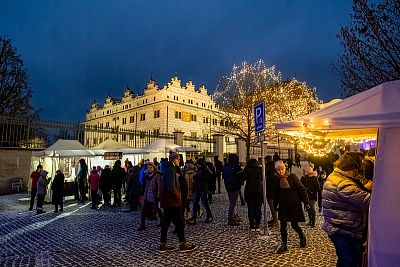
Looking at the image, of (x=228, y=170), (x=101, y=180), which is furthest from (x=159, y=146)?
(x=228, y=170)

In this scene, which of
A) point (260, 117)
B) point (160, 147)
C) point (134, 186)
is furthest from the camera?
point (160, 147)

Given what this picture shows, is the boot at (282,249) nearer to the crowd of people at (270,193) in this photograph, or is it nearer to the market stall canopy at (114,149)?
the crowd of people at (270,193)

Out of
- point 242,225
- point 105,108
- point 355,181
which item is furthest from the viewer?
point 105,108

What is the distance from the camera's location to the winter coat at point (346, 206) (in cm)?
408

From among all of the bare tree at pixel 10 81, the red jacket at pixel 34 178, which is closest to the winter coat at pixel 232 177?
the red jacket at pixel 34 178

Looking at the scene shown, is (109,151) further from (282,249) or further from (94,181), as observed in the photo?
(282,249)

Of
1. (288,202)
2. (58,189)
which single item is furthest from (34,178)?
(288,202)

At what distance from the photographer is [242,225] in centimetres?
942

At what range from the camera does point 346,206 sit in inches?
164

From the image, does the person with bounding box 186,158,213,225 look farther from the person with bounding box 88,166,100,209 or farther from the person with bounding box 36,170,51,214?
the person with bounding box 36,170,51,214

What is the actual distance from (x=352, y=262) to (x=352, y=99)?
2.26m

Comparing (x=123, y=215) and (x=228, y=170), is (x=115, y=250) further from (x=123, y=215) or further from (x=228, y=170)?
(x=123, y=215)

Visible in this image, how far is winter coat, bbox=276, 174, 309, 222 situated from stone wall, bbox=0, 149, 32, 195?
16.0 m

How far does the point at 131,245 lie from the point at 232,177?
3599 millimetres
